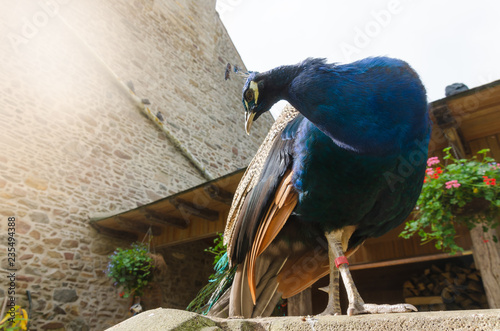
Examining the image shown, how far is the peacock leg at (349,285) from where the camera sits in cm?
109

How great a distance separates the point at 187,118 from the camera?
7.68 metres

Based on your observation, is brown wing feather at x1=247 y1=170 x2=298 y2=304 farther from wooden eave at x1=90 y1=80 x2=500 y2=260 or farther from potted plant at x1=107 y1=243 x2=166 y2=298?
potted plant at x1=107 y1=243 x2=166 y2=298

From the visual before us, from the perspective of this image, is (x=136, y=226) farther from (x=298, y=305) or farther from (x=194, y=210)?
(x=298, y=305)

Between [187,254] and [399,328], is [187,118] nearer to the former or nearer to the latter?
[187,254]

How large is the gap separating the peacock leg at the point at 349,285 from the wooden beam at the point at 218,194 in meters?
2.94

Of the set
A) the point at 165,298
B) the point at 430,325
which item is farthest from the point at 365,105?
the point at 165,298

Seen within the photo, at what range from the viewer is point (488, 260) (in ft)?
9.11

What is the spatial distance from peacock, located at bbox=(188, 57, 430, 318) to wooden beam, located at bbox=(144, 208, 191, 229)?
140 inches

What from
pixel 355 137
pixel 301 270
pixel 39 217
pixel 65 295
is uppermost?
pixel 39 217

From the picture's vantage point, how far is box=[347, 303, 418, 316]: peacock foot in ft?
3.49

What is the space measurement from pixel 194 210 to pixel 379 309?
385 centimetres

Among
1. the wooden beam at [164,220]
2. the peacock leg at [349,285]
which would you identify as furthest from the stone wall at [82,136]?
the peacock leg at [349,285]

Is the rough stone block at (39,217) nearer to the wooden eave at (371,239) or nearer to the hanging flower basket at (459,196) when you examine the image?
the wooden eave at (371,239)

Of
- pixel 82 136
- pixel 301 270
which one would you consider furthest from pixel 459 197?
pixel 82 136
